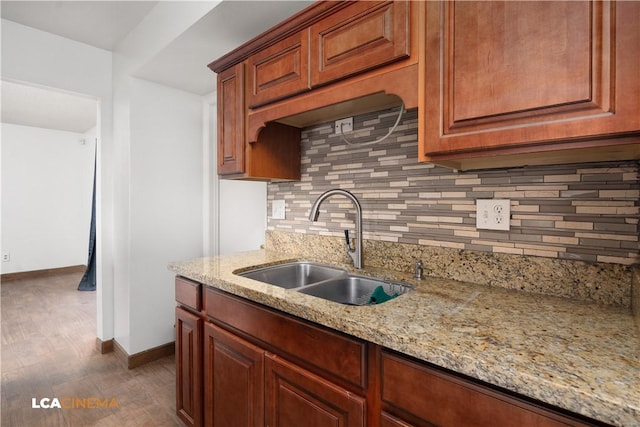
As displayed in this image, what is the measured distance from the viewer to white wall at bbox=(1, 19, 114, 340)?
229cm

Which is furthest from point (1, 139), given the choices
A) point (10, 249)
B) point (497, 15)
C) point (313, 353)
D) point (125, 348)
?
point (497, 15)

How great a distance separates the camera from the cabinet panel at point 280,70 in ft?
4.53

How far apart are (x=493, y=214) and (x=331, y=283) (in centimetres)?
73

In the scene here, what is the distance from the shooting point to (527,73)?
0.84 metres

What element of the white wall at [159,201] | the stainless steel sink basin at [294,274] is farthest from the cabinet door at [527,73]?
the white wall at [159,201]

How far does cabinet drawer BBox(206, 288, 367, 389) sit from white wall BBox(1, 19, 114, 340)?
6.25ft

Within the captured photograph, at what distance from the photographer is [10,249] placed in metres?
5.08

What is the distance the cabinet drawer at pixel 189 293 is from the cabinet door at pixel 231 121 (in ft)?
2.05

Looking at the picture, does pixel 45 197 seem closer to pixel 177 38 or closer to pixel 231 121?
pixel 177 38

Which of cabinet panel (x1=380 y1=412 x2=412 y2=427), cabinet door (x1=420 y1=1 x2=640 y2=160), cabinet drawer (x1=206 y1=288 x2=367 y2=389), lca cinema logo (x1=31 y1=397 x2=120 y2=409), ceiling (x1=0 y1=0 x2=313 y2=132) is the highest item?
ceiling (x1=0 y1=0 x2=313 y2=132)

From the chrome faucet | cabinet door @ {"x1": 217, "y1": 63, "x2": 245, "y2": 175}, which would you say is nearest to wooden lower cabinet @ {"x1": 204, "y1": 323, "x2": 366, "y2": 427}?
the chrome faucet

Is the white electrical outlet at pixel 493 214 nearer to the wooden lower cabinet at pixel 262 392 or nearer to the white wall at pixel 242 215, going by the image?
the wooden lower cabinet at pixel 262 392

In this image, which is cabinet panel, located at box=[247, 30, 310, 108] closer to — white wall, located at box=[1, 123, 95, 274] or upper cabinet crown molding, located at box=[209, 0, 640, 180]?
upper cabinet crown molding, located at box=[209, 0, 640, 180]

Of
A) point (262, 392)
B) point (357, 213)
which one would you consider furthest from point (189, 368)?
point (357, 213)
